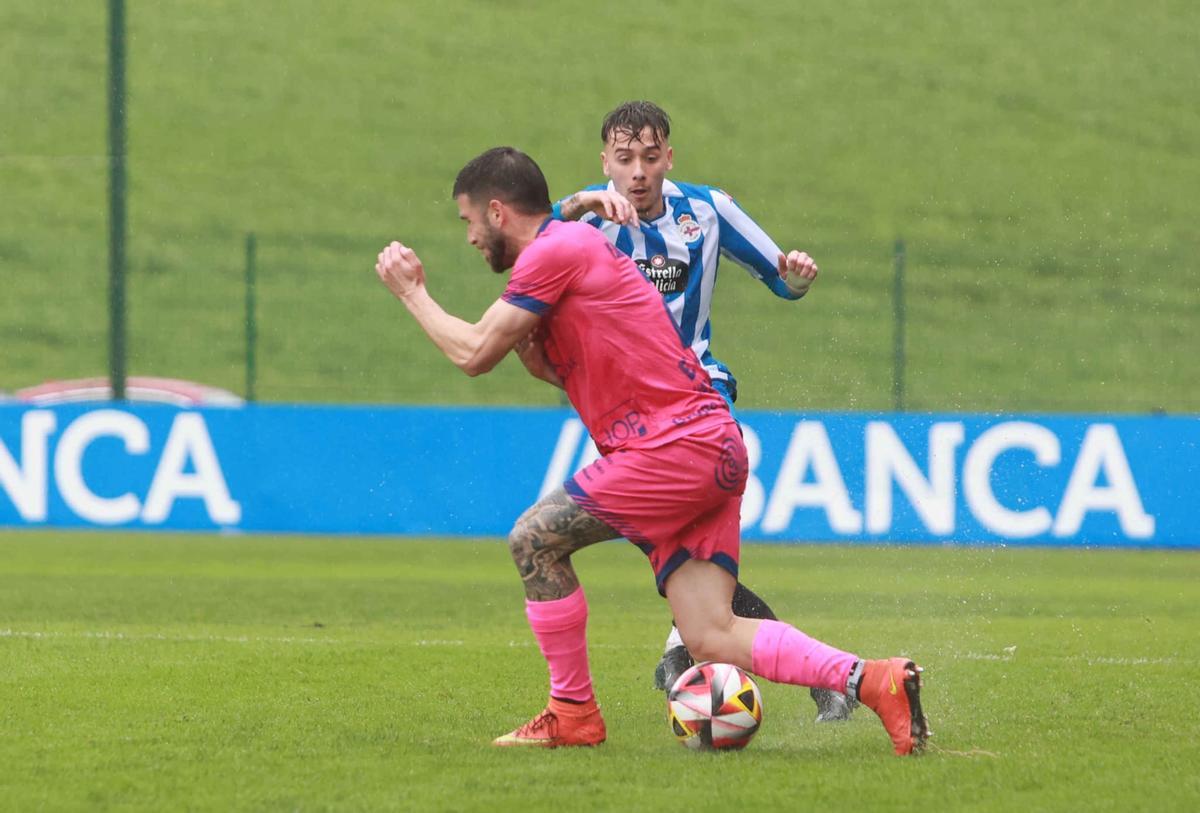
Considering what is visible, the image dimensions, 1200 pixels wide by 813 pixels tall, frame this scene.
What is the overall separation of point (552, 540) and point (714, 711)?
2.47 ft

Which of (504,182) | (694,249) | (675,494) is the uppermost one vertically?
(504,182)

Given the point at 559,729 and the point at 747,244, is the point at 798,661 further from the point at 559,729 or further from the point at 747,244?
the point at 747,244

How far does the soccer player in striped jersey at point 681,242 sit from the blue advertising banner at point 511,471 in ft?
24.8

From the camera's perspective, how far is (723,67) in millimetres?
38219

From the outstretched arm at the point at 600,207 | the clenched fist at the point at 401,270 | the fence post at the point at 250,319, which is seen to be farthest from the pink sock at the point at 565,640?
the fence post at the point at 250,319

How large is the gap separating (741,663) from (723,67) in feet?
109

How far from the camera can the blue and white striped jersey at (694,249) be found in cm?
748

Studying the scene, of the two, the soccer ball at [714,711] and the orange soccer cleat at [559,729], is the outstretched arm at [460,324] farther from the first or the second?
the soccer ball at [714,711]

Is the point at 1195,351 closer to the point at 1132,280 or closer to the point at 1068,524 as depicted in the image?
the point at 1132,280

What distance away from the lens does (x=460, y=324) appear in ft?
19.5

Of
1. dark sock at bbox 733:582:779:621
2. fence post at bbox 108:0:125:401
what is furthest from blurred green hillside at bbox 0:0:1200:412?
dark sock at bbox 733:582:779:621

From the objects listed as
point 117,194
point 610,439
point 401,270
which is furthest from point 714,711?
point 117,194

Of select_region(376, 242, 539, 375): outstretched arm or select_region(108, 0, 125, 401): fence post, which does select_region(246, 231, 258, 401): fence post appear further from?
select_region(376, 242, 539, 375): outstretched arm

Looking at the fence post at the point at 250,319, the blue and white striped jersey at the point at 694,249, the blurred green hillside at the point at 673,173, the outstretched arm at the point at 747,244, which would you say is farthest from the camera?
the blurred green hillside at the point at 673,173
